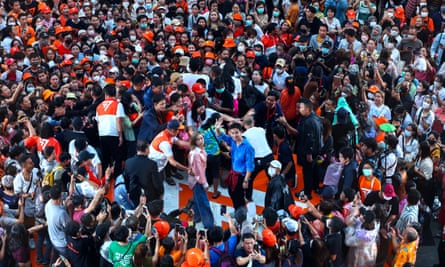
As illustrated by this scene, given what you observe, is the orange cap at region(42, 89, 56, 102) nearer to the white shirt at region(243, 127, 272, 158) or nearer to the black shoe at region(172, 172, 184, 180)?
the black shoe at region(172, 172, 184, 180)

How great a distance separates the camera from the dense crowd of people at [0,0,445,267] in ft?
25.0

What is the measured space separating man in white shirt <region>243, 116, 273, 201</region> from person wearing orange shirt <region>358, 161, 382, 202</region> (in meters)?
1.36

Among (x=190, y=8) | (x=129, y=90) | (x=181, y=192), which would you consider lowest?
(x=181, y=192)

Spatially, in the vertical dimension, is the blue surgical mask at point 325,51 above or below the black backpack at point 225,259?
above

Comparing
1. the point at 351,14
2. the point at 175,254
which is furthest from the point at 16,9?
the point at 175,254

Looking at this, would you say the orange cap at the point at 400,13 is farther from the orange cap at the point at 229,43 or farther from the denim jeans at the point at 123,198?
the denim jeans at the point at 123,198


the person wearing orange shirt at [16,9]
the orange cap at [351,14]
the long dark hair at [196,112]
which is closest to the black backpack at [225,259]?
the long dark hair at [196,112]

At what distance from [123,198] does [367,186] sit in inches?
118

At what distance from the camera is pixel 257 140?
941cm

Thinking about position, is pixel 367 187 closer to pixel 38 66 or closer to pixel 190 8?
pixel 38 66

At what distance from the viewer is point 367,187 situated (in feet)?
28.8

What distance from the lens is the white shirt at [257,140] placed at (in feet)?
30.8

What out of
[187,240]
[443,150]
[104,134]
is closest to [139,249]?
[187,240]

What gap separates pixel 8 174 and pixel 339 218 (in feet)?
13.3
